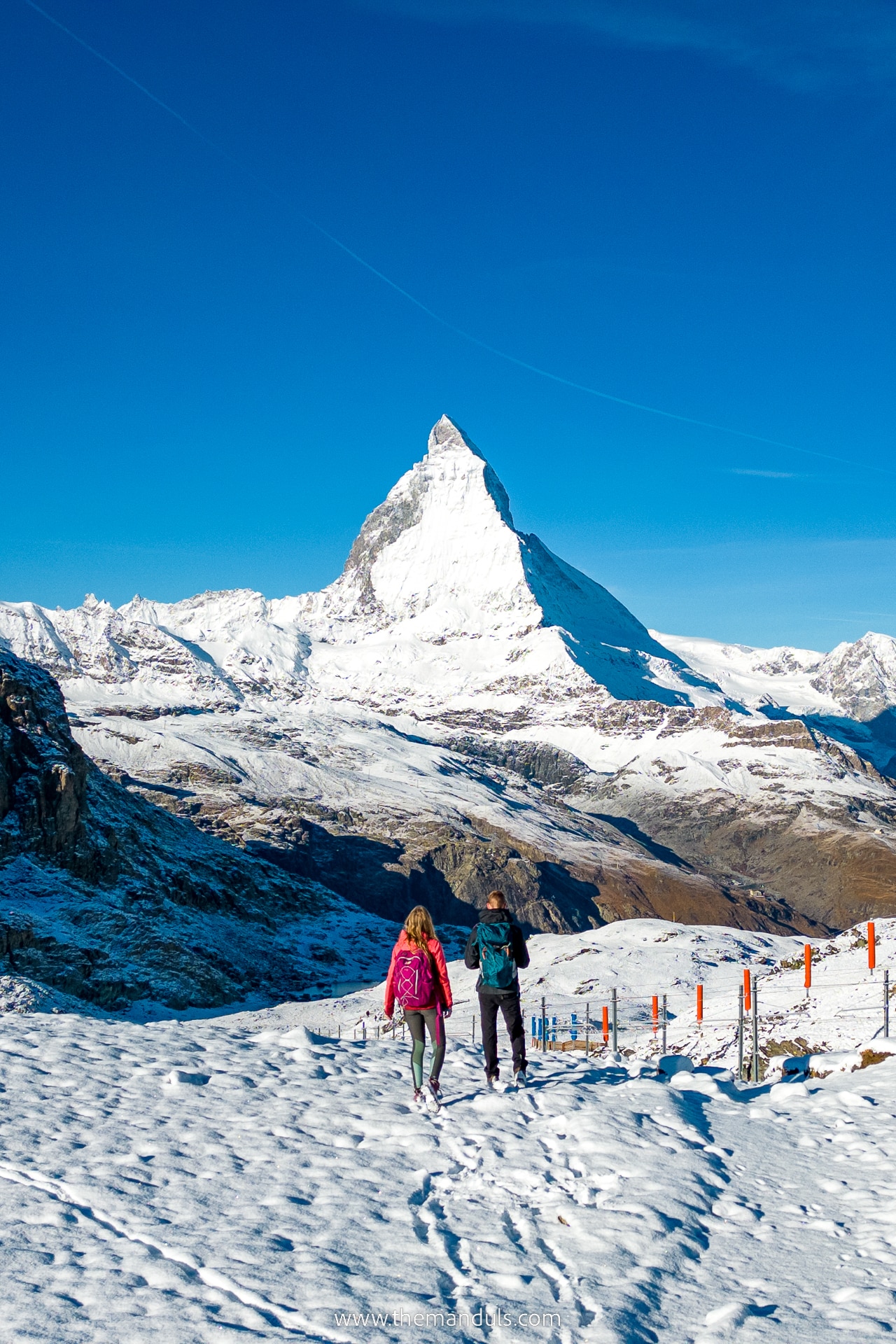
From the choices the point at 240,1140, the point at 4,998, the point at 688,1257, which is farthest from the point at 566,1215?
the point at 4,998

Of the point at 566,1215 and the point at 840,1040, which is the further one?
the point at 840,1040

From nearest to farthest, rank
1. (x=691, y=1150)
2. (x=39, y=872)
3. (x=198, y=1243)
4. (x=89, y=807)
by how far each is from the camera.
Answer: (x=198, y=1243)
(x=691, y=1150)
(x=39, y=872)
(x=89, y=807)

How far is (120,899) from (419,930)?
300ft

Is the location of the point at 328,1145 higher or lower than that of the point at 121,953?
higher

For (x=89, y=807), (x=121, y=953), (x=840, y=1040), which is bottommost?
(x=121, y=953)

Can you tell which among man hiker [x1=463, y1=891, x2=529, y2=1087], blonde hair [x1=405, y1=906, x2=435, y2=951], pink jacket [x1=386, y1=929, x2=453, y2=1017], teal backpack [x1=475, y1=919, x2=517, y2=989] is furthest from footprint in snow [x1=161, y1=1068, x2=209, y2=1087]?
teal backpack [x1=475, y1=919, x2=517, y2=989]

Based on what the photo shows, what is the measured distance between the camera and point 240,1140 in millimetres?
11469

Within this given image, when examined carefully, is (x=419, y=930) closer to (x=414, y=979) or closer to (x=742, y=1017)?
(x=414, y=979)

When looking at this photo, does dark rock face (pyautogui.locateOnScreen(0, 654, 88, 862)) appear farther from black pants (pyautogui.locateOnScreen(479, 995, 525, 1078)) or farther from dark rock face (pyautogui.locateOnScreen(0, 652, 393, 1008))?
black pants (pyautogui.locateOnScreen(479, 995, 525, 1078))

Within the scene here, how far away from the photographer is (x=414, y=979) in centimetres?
1382

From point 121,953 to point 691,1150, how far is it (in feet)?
254

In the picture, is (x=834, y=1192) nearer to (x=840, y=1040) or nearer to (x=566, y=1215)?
(x=566, y=1215)

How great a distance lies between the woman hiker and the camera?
1380 centimetres

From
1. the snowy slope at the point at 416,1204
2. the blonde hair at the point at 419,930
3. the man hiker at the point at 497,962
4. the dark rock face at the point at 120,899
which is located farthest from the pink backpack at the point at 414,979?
the dark rock face at the point at 120,899
